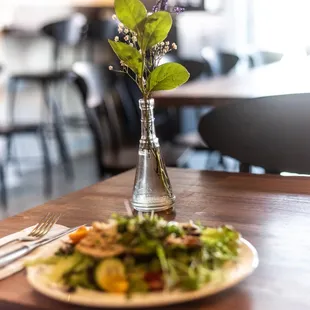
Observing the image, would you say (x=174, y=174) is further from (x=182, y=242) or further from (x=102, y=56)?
(x=102, y=56)

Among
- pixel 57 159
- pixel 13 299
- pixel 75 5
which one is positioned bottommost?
pixel 57 159

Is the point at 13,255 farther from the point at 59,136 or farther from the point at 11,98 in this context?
the point at 11,98

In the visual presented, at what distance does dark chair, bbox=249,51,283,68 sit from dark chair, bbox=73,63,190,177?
2.10 meters

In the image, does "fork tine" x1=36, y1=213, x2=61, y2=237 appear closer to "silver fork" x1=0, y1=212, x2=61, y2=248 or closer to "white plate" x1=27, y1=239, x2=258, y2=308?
"silver fork" x1=0, y1=212, x2=61, y2=248

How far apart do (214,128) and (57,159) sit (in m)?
3.50

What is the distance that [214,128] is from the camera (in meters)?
1.79

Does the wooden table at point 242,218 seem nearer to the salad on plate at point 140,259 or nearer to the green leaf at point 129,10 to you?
the salad on plate at point 140,259

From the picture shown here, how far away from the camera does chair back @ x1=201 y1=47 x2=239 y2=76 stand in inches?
170

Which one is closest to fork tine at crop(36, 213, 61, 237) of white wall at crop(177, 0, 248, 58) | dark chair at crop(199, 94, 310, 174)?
dark chair at crop(199, 94, 310, 174)

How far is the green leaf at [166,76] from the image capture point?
1055 mm

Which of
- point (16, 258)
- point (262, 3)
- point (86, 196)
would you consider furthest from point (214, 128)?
point (262, 3)

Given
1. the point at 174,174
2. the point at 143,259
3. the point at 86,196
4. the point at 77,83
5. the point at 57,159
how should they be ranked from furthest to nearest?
the point at 57,159
the point at 77,83
the point at 174,174
the point at 86,196
the point at 143,259

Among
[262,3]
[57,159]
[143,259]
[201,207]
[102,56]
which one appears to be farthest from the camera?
[262,3]

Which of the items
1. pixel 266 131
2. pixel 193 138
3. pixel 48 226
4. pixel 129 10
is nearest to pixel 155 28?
pixel 129 10
